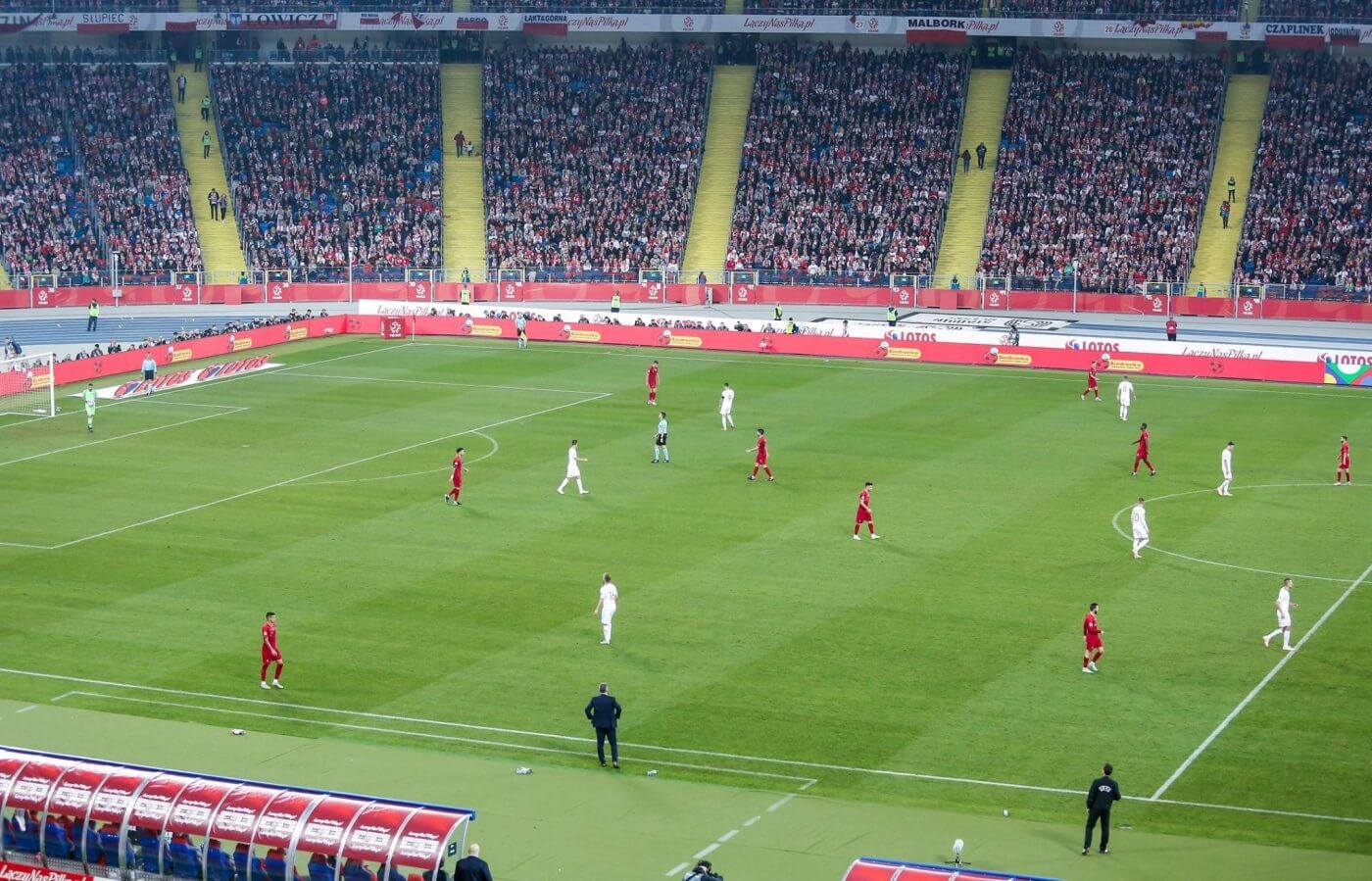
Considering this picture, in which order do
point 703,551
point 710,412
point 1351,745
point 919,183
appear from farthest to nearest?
point 919,183 → point 710,412 → point 703,551 → point 1351,745

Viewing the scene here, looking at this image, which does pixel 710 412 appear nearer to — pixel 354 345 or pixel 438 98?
pixel 354 345

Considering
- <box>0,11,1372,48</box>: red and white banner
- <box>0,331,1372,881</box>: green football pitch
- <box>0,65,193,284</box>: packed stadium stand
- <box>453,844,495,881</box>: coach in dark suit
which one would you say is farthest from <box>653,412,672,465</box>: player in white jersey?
<box>0,11,1372,48</box>: red and white banner

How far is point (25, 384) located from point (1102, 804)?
4708cm

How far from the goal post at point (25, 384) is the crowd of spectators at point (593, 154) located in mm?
29408

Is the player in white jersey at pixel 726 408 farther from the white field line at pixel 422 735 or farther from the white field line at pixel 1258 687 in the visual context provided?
the white field line at pixel 422 735

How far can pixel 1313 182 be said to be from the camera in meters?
82.5

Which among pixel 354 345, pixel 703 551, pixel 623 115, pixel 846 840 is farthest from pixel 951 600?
pixel 623 115

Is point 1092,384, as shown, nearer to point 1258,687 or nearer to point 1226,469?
point 1226,469

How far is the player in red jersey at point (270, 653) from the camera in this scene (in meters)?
32.0

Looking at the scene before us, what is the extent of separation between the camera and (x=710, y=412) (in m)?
58.5

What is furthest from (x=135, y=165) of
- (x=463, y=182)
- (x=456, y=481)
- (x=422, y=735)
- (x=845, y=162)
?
(x=422, y=735)

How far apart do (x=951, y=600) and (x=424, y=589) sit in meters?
11.0

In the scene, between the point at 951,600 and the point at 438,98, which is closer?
the point at 951,600

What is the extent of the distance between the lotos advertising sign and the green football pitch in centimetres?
260
